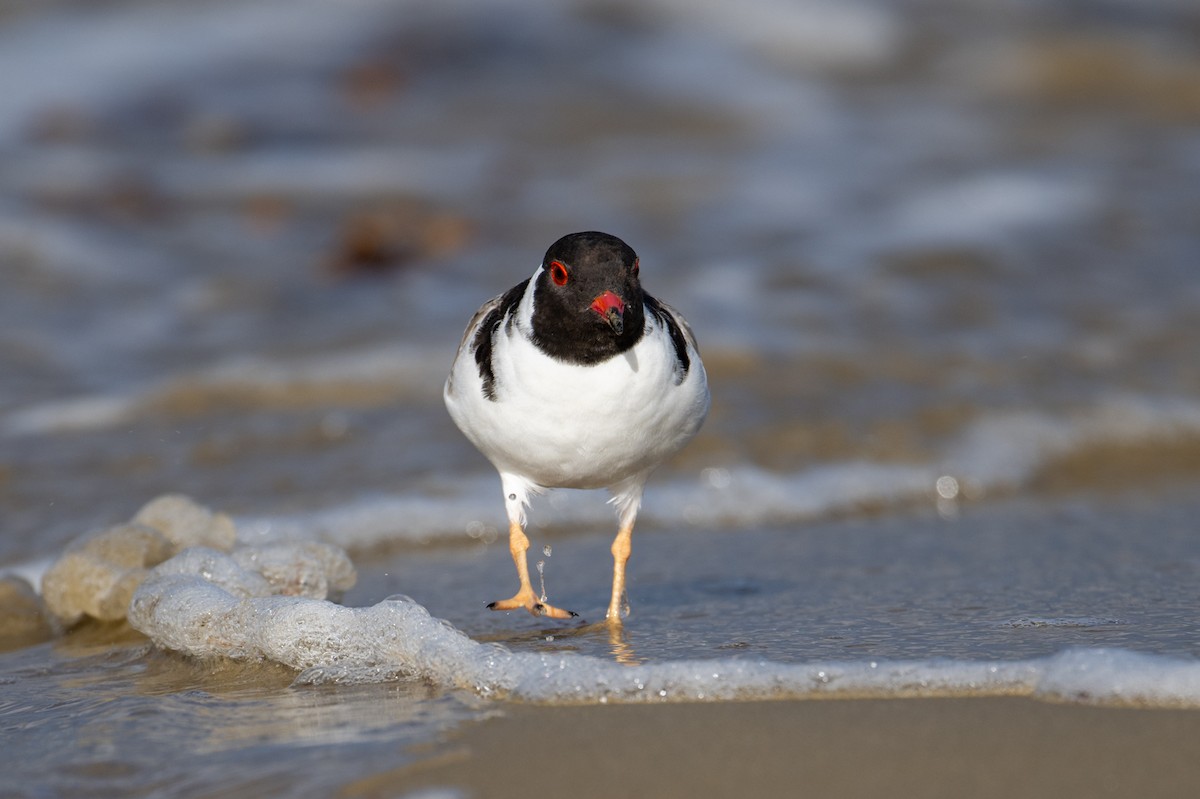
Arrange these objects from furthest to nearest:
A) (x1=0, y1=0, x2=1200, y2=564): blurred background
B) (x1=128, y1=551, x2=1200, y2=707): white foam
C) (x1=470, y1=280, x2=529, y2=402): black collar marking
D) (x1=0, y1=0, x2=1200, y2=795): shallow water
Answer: (x1=0, y1=0, x2=1200, y2=564): blurred background
(x1=470, y1=280, x2=529, y2=402): black collar marking
(x1=0, y1=0, x2=1200, y2=795): shallow water
(x1=128, y1=551, x2=1200, y2=707): white foam

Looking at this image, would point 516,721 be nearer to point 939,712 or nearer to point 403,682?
point 403,682

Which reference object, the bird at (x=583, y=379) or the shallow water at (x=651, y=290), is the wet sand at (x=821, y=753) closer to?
the shallow water at (x=651, y=290)

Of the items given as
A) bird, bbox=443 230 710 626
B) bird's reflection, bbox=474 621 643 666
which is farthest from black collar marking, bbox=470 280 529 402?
bird's reflection, bbox=474 621 643 666

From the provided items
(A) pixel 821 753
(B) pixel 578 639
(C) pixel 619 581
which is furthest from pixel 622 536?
(A) pixel 821 753

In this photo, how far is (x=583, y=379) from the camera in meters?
4.65

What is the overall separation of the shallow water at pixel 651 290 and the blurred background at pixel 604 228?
4 centimetres

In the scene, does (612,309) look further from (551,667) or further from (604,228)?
(604,228)

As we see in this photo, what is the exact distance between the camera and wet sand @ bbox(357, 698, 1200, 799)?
322 centimetres

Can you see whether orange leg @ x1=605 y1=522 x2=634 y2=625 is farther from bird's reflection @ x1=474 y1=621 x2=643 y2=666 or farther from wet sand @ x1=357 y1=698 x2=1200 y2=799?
wet sand @ x1=357 y1=698 x2=1200 y2=799

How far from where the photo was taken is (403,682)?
417 centimetres

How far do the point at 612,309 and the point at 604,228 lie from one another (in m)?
7.60

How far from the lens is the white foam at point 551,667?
384 centimetres

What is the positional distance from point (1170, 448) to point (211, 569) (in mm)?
→ 5387

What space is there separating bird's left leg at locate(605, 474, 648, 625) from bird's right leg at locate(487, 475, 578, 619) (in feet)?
0.54
